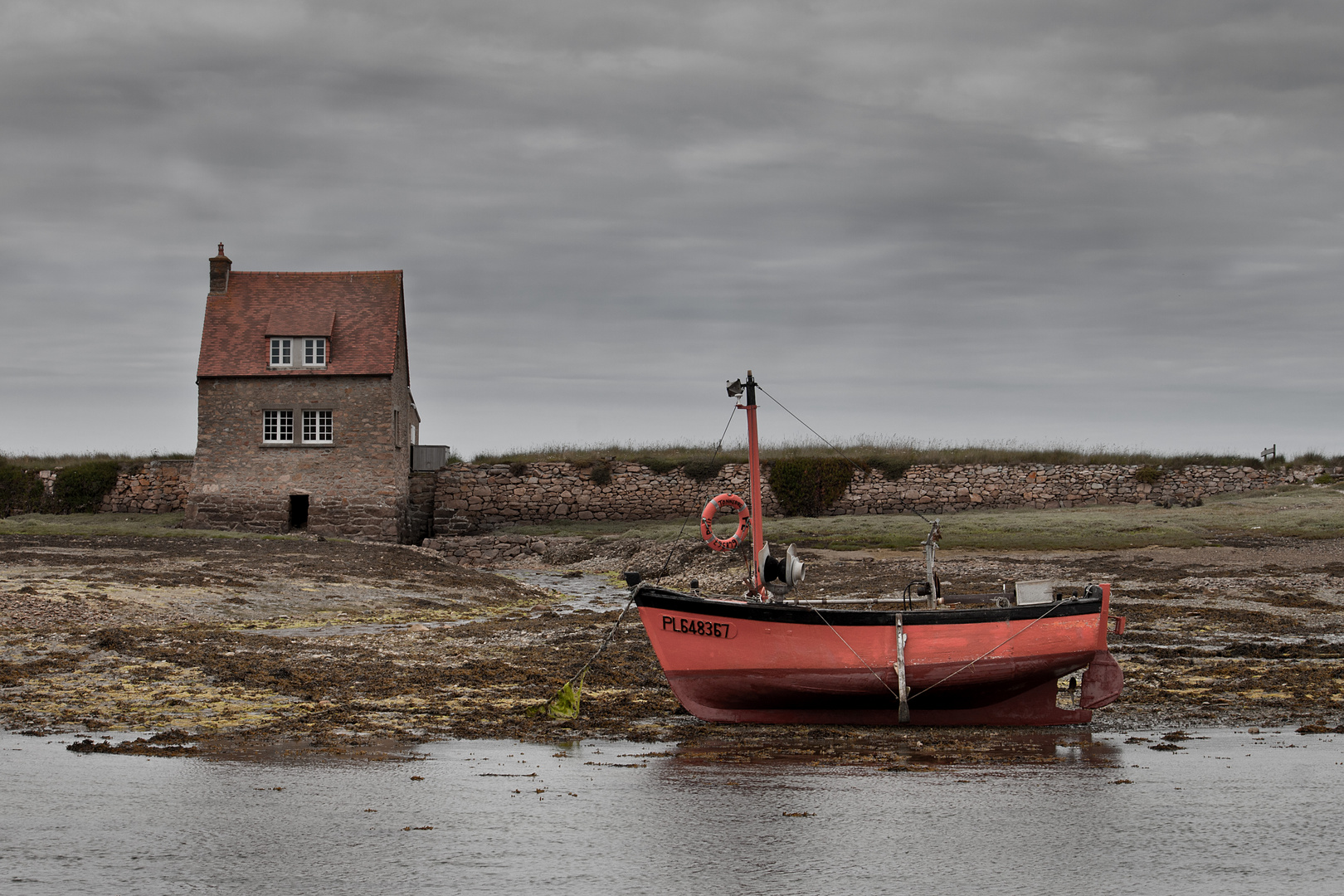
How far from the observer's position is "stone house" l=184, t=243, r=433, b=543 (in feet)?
133

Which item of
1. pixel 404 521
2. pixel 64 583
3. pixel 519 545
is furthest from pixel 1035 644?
pixel 404 521

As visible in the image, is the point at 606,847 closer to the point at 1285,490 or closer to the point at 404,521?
the point at 404,521

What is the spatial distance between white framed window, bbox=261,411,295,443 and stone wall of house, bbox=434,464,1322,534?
7254 mm

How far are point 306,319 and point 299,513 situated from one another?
22.5ft

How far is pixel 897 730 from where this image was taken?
41.4ft

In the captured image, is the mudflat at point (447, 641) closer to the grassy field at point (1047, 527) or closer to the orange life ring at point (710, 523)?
the grassy field at point (1047, 527)

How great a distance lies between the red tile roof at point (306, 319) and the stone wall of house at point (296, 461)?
1.91 ft

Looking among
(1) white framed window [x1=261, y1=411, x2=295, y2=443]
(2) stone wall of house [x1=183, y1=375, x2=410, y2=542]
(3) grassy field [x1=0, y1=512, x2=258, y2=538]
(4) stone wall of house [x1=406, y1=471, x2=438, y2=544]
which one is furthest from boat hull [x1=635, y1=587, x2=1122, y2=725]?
(4) stone wall of house [x1=406, y1=471, x2=438, y2=544]

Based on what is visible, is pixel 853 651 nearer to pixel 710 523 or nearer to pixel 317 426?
pixel 710 523

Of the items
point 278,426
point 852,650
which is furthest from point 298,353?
point 852,650

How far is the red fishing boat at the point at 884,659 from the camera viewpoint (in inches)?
498

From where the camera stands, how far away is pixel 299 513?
4159cm

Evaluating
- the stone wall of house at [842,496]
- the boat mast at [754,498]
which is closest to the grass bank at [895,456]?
the stone wall of house at [842,496]

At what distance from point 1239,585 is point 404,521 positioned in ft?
96.1
